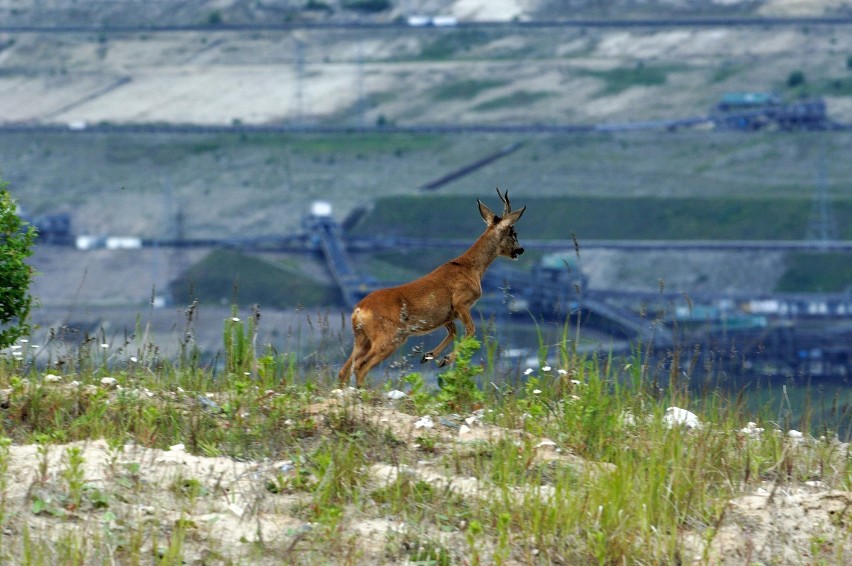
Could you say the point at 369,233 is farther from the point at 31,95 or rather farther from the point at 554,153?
the point at 31,95

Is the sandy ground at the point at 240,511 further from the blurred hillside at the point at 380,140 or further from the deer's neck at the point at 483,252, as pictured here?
the blurred hillside at the point at 380,140

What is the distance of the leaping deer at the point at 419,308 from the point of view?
12.2 metres

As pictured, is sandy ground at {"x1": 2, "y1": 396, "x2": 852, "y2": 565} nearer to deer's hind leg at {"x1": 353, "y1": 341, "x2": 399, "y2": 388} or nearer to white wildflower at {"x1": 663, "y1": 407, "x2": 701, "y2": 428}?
white wildflower at {"x1": 663, "y1": 407, "x2": 701, "y2": 428}

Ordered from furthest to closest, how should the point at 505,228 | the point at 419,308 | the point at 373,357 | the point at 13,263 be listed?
the point at 505,228
the point at 419,308
the point at 373,357
the point at 13,263

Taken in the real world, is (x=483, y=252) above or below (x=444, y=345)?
above

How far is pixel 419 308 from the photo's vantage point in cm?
1240

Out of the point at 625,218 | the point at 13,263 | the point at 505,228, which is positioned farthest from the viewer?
the point at 625,218

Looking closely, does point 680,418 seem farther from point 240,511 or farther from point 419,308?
point 240,511

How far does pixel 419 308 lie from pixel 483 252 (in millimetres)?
1071

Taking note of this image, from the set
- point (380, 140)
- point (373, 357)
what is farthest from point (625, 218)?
point (373, 357)

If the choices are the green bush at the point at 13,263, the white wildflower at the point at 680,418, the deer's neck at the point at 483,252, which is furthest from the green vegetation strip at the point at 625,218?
the green bush at the point at 13,263

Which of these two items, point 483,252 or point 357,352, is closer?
point 357,352

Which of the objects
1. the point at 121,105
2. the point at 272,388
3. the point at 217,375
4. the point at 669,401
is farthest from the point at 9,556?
the point at 121,105

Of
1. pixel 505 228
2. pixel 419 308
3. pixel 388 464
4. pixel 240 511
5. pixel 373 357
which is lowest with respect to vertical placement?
pixel 240 511
